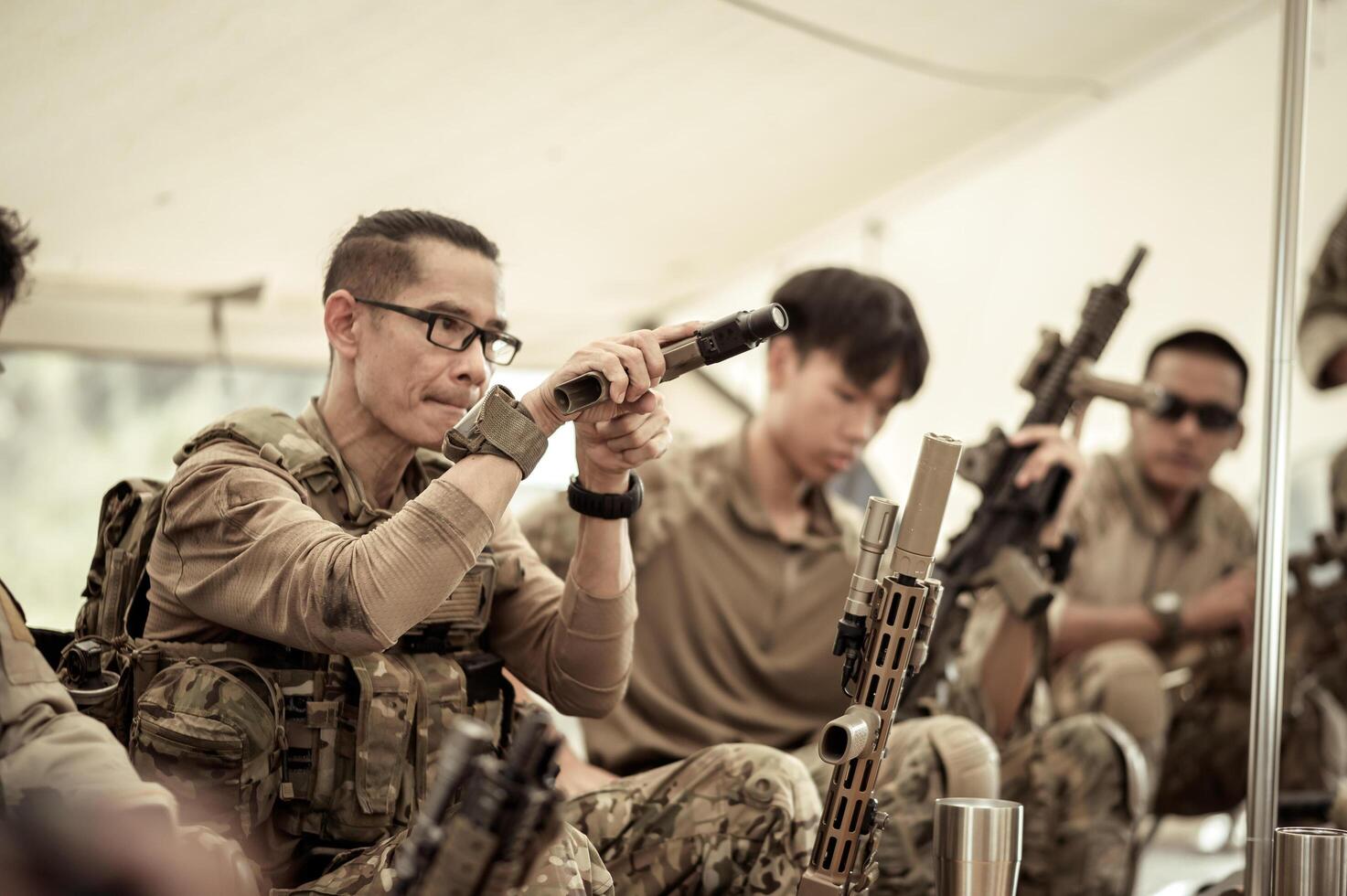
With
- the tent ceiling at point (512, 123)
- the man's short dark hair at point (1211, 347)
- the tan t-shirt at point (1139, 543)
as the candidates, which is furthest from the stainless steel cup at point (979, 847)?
the man's short dark hair at point (1211, 347)

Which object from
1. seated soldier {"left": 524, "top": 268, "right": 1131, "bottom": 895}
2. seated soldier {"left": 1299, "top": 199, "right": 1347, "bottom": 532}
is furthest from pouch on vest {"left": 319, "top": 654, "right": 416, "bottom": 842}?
seated soldier {"left": 1299, "top": 199, "right": 1347, "bottom": 532}

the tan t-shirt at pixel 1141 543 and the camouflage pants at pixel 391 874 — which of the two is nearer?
the camouflage pants at pixel 391 874

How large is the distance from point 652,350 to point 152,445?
1.52m

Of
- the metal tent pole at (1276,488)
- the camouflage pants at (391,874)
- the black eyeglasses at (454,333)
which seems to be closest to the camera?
the camouflage pants at (391,874)

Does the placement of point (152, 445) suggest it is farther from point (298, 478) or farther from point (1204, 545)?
point (1204, 545)

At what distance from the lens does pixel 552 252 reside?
3041mm

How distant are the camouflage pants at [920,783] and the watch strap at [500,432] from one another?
0.88 m

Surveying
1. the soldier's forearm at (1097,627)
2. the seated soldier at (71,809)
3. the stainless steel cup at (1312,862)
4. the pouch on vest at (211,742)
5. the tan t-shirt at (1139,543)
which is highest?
the tan t-shirt at (1139,543)

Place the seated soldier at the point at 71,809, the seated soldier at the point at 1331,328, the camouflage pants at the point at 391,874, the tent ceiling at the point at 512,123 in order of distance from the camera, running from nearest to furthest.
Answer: the seated soldier at the point at 71,809 → the camouflage pants at the point at 391,874 → the tent ceiling at the point at 512,123 → the seated soldier at the point at 1331,328

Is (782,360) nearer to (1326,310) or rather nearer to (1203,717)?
(1203,717)

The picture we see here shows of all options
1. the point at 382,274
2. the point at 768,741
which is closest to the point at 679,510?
the point at 768,741

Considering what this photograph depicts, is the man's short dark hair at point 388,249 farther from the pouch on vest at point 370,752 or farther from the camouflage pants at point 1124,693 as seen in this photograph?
the camouflage pants at point 1124,693

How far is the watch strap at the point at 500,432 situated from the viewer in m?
1.42

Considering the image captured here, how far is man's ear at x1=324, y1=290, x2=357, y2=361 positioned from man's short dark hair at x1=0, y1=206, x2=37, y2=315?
348mm
